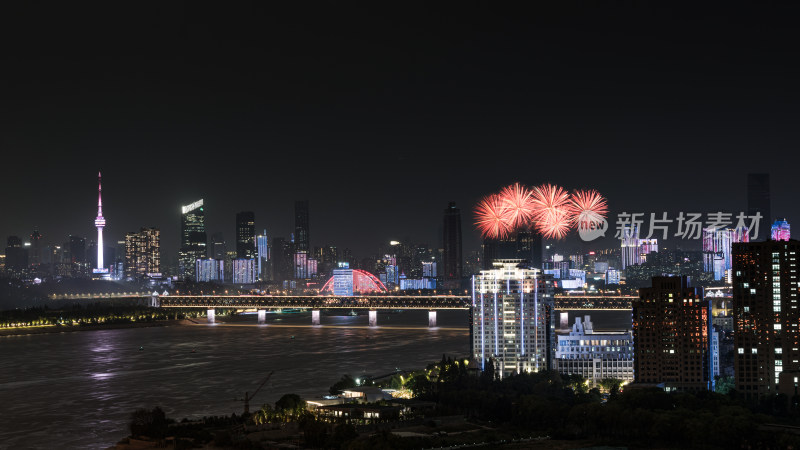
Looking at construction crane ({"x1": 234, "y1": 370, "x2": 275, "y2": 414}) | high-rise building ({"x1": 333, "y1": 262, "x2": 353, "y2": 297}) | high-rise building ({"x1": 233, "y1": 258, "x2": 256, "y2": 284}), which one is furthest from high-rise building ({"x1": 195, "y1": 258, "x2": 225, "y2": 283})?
construction crane ({"x1": 234, "y1": 370, "x2": 275, "y2": 414})

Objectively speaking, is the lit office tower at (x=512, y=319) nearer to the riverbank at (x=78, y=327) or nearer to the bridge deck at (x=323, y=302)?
the bridge deck at (x=323, y=302)

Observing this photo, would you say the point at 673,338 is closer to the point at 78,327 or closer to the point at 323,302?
the point at 323,302

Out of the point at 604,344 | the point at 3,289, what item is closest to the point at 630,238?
the point at 604,344

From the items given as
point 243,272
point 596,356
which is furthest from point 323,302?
point 243,272

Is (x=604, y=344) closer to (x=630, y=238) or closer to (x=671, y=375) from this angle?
(x=671, y=375)

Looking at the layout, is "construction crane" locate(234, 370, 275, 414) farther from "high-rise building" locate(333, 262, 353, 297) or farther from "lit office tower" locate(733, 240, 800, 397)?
"high-rise building" locate(333, 262, 353, 297)

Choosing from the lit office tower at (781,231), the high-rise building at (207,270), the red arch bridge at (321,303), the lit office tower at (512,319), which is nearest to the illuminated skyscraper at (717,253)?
the red arch bridge at (321,303)

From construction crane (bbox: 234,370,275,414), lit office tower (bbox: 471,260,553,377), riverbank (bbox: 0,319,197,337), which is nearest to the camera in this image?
construction crane (bbox: 234,370,275,414)
